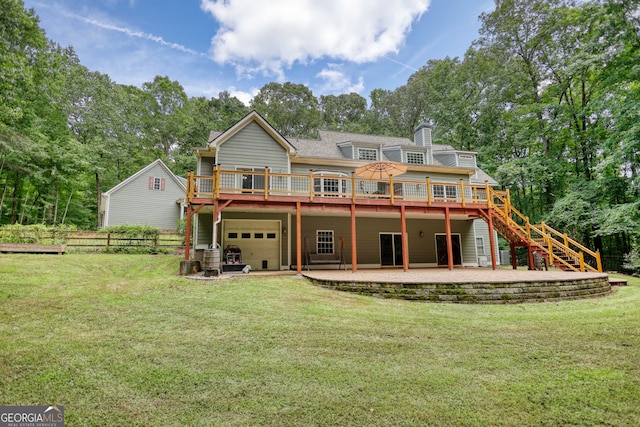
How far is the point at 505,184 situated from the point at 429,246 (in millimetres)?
11090

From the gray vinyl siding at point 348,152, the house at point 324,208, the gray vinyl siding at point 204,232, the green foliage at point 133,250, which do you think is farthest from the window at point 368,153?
the green foliage at point 133,250

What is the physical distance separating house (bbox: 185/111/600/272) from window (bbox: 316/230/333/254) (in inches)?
1.8

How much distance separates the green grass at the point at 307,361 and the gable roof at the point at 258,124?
25.0 ft

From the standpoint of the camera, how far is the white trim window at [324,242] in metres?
14.0

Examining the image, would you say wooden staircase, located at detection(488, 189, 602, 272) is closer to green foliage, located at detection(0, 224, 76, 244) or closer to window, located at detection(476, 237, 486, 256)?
window, located at detection(476, 237, 486, 256)

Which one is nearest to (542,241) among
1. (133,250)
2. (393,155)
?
(393,155)

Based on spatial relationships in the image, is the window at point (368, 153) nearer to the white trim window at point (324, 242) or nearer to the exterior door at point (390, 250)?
the exterior door at point (390, 250)

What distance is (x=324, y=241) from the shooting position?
46.2ft

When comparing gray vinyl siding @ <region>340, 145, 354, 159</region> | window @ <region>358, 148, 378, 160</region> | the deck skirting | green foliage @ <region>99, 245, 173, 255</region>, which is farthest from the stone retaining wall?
green foliage @ <region>99, 245, 173, 255</region>

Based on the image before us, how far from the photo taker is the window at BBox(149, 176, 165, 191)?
70.7 feet

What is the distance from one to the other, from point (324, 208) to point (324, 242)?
3267 millimetres

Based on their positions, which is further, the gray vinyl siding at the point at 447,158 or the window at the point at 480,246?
the gray vinyl siding at the point at 447,158

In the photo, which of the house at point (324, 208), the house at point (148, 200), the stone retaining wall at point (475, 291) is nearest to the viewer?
the stone retaining wall at point (475, 291)

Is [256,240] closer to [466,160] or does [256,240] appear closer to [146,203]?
[146,203]
